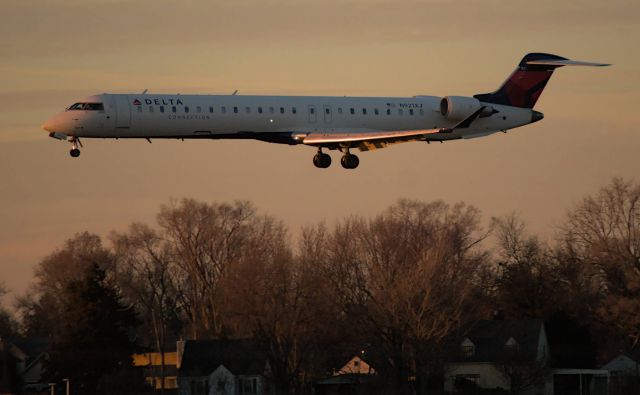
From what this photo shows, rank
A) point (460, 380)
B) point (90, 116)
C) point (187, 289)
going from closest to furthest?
point (90, 116) → point (460, 380) → point (187, 289)

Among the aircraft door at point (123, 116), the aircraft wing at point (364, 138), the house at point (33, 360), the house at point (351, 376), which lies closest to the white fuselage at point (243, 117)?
the aircraft door at point (123, 116)

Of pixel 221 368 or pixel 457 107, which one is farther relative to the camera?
pixel 221 368

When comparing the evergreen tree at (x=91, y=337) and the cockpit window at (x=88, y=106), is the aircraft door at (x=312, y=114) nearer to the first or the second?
the cockpit window at (x=88, y=106)

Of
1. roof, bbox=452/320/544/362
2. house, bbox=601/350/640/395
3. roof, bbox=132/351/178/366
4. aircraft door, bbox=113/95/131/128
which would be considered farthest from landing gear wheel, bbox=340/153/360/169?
roof, bbox=132/351/178/366

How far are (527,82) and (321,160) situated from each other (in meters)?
11.4

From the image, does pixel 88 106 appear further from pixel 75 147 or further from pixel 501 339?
pixel 501 339

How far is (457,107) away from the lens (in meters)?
58.8

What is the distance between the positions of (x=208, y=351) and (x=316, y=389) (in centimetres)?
606

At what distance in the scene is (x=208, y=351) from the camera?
62.6 meters

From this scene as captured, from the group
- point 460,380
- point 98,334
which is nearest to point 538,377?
point 460,380

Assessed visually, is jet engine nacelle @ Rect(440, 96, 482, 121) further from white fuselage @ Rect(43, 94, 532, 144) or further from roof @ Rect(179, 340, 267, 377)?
roof @ Rect(179, 340, 267, 377)

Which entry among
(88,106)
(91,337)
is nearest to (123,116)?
(88,106)

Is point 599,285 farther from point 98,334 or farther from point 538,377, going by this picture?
point 98,334

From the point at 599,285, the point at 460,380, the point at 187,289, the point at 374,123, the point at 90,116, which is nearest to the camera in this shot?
the point at 90,116
